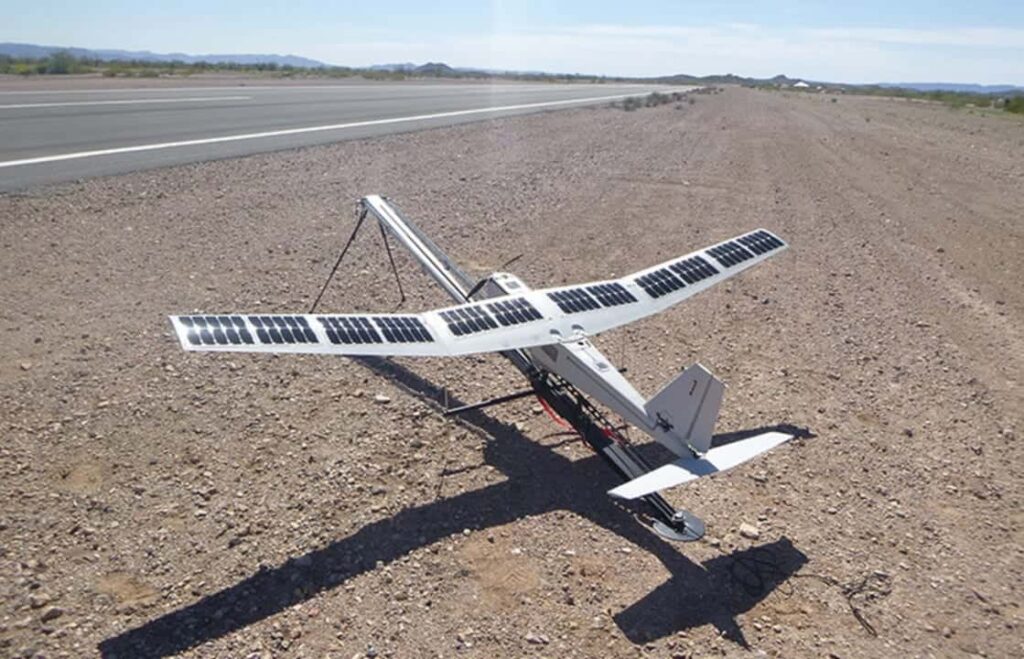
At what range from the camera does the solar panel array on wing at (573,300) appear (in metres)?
10.5

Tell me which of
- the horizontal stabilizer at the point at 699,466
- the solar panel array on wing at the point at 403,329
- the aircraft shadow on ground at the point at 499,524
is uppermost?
the solar panel array on wing at the point at 403,329

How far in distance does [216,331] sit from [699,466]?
5741 mm

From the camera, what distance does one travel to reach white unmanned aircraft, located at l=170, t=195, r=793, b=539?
8.09 meters

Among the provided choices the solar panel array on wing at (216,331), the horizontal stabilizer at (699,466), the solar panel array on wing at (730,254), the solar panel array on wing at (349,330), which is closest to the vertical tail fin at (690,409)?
the horizontal stabilizer at (699,466)

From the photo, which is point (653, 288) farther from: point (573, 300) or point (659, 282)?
point (573, 300)

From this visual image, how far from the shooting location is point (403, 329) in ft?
29.9

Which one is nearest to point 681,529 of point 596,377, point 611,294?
point 596,377

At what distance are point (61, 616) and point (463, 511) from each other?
4.26m

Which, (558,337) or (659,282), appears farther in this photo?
(659,282)

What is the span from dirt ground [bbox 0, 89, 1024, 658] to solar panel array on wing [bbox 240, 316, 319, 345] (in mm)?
1935

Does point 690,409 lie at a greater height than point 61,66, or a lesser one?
lesser

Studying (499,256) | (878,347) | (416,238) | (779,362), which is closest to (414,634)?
(416,238)

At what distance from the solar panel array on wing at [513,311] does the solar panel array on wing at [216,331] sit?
10.8 feet

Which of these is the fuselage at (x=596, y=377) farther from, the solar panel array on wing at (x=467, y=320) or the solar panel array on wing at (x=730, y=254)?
the solar panel array on wing at (x=730, y=254)
